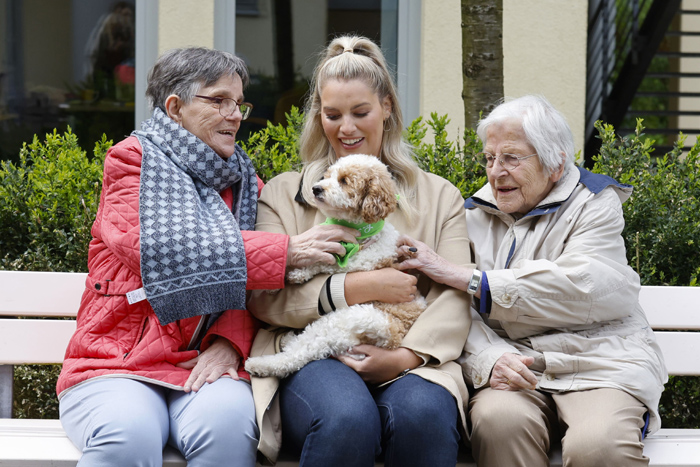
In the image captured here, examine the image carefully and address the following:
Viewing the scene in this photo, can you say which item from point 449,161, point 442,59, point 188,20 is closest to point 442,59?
point 442,59

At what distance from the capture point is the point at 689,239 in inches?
151

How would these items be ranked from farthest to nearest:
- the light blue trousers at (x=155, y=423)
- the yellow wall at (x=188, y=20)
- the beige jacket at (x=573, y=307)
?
the yellow wall at (x=188, y=20) < the beige jacket at (x=573, y=307) < the light blue trousers at (x=155, y=423)

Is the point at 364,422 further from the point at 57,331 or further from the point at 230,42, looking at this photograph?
the point at 230,42

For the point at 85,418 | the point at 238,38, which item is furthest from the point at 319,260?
the point at 238,38

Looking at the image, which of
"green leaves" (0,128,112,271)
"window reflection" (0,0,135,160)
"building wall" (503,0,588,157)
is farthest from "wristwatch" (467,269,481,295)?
"window reflection" (0,0,135,160)

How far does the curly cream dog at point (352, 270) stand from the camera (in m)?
2.71

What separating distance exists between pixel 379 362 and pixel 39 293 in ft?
5.08

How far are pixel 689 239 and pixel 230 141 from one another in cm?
242

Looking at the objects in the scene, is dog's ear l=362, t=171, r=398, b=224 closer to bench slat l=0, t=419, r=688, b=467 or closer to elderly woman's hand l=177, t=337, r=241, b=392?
elderly woman's hand l=177, t=337, r=241, b=392

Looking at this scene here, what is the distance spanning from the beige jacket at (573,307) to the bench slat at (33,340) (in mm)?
1723

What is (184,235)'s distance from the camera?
264 centimetres

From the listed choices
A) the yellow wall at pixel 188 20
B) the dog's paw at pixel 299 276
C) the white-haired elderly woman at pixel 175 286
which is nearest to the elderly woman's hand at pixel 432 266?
the white-haired elderly woman at pixel 175 286

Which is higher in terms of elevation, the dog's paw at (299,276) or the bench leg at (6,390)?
the dog's paw at (299,276)

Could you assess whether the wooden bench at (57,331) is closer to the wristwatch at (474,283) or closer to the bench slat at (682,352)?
the bench slat at (682,352)
